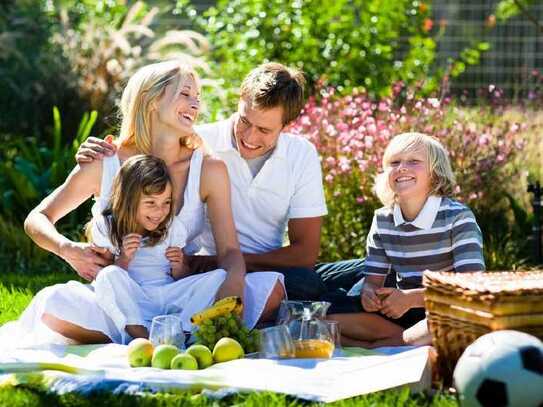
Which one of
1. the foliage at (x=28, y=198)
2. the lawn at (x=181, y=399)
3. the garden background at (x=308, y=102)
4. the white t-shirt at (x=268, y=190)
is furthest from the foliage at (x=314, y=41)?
the lawn at (x=181, y=399)

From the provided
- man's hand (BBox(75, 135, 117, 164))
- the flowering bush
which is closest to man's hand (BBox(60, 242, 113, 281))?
man's hand (BBox(75, 135, 117, 164))

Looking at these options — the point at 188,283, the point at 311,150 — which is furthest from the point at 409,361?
the point at 311,150

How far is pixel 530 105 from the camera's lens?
348 inches

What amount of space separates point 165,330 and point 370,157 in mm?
2805

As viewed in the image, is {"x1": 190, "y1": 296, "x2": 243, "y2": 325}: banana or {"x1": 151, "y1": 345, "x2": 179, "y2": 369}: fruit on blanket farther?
{"x1": 190, "y1": 296, "x2": 243, "y2": 325}: banana

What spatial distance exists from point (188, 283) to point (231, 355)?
0.60m

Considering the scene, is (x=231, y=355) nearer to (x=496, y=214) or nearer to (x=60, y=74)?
(x=496, y=214)

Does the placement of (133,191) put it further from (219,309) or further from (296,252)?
(296,252)

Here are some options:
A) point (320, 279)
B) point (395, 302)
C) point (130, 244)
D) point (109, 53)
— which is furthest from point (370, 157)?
point (109, 53)

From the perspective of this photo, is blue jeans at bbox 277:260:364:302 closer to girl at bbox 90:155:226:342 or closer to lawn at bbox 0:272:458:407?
girl at bbox 90:155:226:342

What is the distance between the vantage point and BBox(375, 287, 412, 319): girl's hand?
4.97 meters

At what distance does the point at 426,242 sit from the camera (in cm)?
511

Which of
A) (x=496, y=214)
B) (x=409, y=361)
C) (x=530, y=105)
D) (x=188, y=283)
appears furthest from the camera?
(x=530, y=105)

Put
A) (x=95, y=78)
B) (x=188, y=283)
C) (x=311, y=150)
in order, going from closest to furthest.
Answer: (x=188, y=283), (x=311, y=150), (x=95, y=78)
